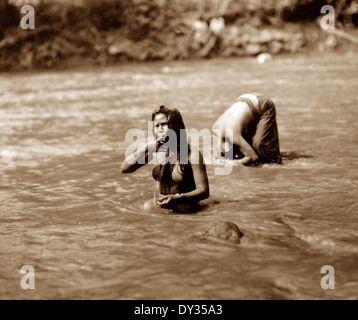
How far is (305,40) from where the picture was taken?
24.4m

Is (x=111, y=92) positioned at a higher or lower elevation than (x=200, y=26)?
lower

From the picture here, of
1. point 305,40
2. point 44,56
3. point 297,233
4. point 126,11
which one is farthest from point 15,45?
point 297,233

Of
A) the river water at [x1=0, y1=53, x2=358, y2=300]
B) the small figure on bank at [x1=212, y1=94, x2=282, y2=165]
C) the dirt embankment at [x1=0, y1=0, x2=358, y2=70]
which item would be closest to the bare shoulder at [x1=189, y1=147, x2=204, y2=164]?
the river water at [x1=0, y1=53, x2=358, y2=300]

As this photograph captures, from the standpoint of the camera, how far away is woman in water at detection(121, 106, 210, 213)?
4.64 meters

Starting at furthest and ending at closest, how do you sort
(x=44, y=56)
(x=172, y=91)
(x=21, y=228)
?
(x=44, y=56) → (x=172, y=91) → (x=21, y=228)

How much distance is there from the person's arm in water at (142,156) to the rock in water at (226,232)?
2.78 ft

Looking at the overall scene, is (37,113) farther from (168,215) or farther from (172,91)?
(168,215)

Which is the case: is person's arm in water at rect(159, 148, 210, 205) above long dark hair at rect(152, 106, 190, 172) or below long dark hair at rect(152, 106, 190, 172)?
→ below

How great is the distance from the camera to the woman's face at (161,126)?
4.61m

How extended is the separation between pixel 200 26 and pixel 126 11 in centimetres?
356

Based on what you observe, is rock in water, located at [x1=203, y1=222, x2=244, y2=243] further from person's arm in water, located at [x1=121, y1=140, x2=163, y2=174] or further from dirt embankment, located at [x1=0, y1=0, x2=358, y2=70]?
dirt embankment, located at [x1=0, y1=0, x2=358, y2=70]

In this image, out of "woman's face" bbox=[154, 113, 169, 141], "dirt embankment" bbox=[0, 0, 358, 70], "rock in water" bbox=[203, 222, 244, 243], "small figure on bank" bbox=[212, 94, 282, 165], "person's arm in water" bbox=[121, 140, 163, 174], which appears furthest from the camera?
"dirt embankment" bbox=[0, 0, 358, 70]

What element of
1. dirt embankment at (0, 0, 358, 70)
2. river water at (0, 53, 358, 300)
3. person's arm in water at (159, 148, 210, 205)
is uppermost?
dirt embankment at (0, 0, 358, 70)

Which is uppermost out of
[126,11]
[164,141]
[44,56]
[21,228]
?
[126,11]
